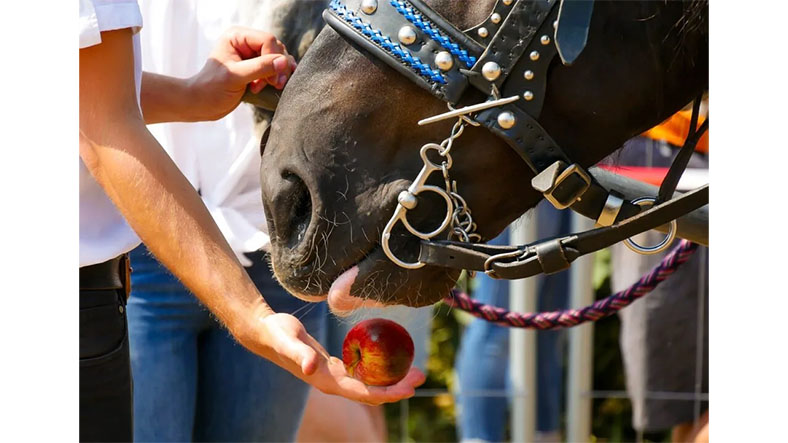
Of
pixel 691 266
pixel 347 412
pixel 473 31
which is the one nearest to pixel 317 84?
pixel 473 31

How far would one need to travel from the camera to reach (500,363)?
147 inches

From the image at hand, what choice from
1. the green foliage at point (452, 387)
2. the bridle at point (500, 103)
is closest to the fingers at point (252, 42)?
the bridle at point (500, 103)

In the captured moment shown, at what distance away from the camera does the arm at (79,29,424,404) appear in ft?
4.98

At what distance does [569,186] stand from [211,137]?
0.90 m

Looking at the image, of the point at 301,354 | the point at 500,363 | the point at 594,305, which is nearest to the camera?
the point at 301,354

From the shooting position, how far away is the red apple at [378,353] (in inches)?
62.2

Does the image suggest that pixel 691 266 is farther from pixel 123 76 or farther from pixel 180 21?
pixel 123 76

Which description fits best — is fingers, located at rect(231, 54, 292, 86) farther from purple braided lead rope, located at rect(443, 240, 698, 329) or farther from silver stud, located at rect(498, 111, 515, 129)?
purple braided lead rope, located at rect(443, 240, 698, 329)

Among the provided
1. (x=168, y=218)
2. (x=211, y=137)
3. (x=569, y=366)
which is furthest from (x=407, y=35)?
(x=569, y=366)

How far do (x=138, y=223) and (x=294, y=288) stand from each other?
248 mm

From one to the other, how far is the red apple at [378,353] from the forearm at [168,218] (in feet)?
0.55

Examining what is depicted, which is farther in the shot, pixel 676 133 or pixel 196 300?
pixel 676 133

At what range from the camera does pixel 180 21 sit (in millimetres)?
2154

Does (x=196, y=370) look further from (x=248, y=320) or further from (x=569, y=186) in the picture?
(x=569, y=186)
